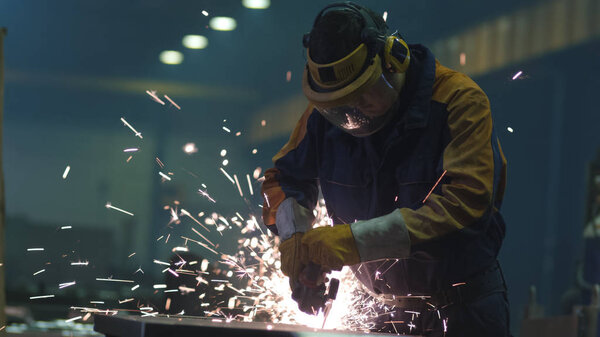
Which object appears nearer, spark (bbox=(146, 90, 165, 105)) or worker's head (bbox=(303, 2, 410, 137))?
worker's head (bbox=(303, 2, 410, 137))

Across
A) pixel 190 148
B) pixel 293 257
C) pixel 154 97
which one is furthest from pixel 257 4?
pixel 293 257

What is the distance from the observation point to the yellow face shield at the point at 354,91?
68.9 inches

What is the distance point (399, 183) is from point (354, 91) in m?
0.30

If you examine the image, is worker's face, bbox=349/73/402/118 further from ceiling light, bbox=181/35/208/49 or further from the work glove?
ceiling light, bbox=181/35/208/49

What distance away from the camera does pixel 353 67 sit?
175 centimetres

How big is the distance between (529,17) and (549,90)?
23.1 inches

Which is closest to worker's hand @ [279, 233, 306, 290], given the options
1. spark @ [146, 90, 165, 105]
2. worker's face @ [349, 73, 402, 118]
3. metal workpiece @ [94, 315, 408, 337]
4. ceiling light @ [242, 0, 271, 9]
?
metal workpiece @ [94, 315, 408, 337]

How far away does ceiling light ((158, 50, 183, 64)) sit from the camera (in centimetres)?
466

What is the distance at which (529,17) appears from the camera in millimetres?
5449

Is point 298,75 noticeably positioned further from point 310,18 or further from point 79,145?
point 79,145

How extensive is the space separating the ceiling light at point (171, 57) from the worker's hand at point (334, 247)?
126 inches

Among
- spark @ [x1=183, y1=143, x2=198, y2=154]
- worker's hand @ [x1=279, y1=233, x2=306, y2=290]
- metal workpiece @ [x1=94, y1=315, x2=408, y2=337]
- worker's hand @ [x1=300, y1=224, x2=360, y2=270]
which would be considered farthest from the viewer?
spark @ [x1=183, y1=143, x2=198, y2=154]

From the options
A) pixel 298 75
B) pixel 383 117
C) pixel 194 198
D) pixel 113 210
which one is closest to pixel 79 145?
pixel 113 210

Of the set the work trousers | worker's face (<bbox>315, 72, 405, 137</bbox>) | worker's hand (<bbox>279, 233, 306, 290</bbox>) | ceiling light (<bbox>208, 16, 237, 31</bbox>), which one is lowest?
the work trousers
